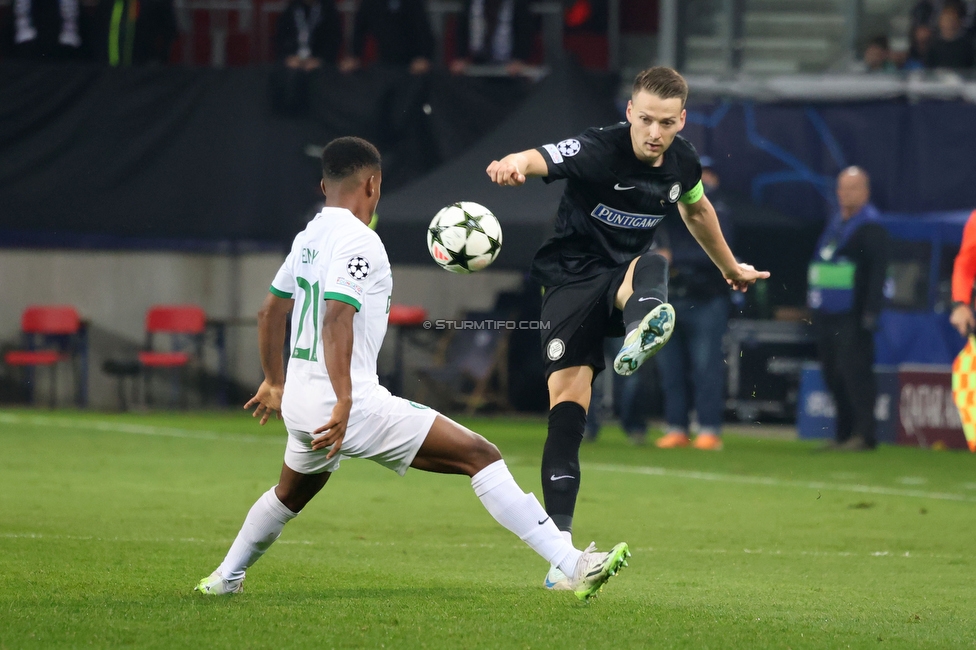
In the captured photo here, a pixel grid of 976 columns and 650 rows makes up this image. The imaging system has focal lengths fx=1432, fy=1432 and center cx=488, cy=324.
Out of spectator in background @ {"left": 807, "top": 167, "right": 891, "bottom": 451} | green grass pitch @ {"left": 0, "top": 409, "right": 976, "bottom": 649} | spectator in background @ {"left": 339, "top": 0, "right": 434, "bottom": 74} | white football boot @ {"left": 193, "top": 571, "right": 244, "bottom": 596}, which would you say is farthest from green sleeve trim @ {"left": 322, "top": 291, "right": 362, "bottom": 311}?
spectator in background @ {"left": 339, "top": 0, "right": 434, "bottom": 74}

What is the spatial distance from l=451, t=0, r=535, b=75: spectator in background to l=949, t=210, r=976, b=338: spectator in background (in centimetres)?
814

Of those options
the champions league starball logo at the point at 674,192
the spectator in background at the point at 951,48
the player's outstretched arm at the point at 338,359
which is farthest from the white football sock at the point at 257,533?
the spectator in background at the point at 951,48

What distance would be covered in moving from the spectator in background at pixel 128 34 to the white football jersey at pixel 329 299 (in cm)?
1260

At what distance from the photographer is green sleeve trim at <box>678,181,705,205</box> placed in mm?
6222

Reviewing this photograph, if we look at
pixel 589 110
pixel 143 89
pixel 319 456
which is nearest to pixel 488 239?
pixel 319 456

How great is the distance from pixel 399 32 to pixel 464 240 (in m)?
11.1

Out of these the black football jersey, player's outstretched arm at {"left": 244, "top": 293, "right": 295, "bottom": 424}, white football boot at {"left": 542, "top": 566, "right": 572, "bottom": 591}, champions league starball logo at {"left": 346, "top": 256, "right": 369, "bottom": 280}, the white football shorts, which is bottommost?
white football boot at {"left": 542, "top": 566, "right": 572, "bottom": 591}

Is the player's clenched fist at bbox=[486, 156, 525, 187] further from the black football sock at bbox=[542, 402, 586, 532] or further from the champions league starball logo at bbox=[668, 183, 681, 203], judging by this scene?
the black football sock at bbox=[542, 402, 586, 532]

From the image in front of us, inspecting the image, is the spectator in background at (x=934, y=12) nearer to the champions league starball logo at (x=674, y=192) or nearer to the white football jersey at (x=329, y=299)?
the champions league starball logo at (x=674, y=192)

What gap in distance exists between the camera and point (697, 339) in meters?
12.9

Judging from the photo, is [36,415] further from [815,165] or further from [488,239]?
[488,239]

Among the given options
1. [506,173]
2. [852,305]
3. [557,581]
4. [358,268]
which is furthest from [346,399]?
[852,305]

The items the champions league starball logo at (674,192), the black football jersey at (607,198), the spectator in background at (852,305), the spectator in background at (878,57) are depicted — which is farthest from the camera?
the spectator in background at (878,57)

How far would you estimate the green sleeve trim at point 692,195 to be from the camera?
6.22m
